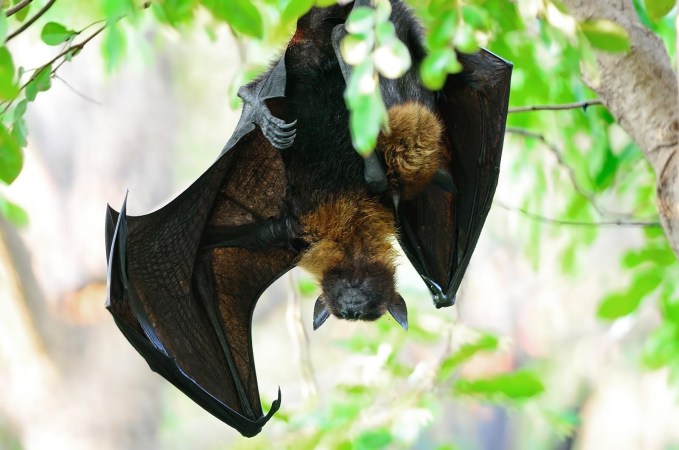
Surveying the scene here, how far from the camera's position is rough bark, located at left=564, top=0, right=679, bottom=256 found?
300 centimetres

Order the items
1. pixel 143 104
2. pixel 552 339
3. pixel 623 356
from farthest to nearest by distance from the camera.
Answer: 1. pixel 552 339
2. pixel 623 356
3. pixel 143 104

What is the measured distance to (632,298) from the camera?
4.12m

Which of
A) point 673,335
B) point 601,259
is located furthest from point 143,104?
point 601,259

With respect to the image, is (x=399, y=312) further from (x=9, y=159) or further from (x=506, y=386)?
(x=9, y=159)

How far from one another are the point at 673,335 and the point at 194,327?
2652 mm

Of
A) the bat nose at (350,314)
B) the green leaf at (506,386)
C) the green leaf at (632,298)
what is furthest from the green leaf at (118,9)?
the green leaf at (632,298)

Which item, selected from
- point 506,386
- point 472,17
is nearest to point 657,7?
point 472,17

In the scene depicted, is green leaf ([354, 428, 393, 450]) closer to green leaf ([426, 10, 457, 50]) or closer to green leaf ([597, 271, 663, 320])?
green leaf ([597, 271, 663, 320])

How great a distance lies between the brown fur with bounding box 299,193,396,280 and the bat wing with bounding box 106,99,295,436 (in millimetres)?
214

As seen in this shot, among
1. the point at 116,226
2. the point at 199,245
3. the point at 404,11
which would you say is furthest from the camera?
the point at 199,245

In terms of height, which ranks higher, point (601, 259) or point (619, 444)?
point (601, 259)

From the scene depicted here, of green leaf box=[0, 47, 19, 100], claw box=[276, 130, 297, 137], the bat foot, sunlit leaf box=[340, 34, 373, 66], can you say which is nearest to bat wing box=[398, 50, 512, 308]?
the bat foot

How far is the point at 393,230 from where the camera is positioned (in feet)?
12.2

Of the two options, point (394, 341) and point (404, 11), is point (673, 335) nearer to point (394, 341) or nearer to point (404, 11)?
point (394, 341)
